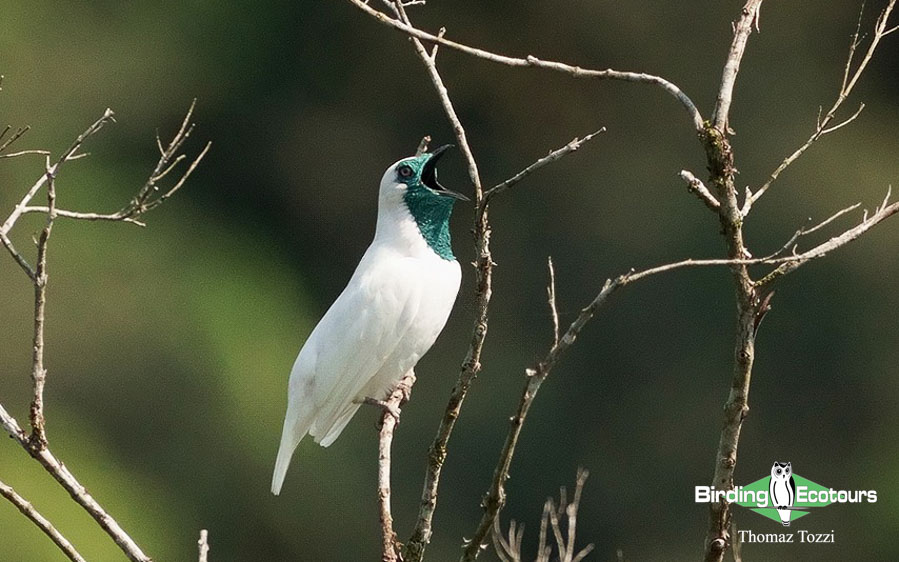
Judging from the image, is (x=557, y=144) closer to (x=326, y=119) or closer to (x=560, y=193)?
(x=560, y=193)

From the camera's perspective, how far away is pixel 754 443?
1452 cm

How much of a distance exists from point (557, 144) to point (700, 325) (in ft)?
9.19

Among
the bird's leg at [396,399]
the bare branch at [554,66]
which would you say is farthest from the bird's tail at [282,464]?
the bare branch at [554,66]

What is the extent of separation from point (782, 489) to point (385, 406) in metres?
1.48

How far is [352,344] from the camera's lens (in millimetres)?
5461

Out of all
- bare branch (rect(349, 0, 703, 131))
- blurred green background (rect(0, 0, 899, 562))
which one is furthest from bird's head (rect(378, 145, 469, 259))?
blurred green background (rect(0, 0, 899, 562))

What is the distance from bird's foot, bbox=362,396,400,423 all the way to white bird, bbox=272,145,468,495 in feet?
0.17

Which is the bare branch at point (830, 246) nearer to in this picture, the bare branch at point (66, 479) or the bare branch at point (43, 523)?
the bare branch at point (66, 479)

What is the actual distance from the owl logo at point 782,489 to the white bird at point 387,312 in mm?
1270

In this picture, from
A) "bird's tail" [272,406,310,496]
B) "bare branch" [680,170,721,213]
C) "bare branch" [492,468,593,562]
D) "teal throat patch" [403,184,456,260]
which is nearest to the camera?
"bare branch" [680,170,721,213]

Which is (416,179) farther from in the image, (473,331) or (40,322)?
(40,322)

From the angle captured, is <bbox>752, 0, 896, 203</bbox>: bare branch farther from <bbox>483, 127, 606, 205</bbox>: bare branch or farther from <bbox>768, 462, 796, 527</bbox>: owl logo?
<bbox>768, 462, 796, 527</bbox>: owl logo

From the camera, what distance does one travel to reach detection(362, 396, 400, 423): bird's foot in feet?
17.6

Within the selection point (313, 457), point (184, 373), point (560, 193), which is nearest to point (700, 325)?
point (560, 193)
